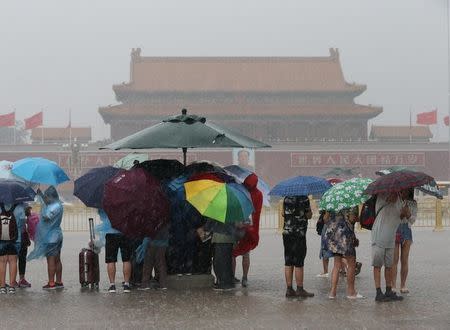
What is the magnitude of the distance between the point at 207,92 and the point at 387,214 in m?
34.8

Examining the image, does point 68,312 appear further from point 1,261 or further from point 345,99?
point 345,99

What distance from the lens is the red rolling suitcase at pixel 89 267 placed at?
7.74m

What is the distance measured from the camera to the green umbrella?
677 cm

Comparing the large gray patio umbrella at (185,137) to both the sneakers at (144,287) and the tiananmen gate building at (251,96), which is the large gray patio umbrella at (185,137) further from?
the tiananmen gate building at (251,96)

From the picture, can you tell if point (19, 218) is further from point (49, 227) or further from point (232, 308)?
point (232, 308)

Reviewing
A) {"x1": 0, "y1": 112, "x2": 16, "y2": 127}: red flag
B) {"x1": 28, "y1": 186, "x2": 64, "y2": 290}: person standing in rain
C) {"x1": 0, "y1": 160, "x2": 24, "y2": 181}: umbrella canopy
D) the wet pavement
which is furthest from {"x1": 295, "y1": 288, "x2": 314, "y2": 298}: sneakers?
{"x1": 0, "y1": 112, "x2": 16, "y2": 127}: red flag

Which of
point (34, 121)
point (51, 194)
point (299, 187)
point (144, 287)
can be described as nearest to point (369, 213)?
point (299, 187)

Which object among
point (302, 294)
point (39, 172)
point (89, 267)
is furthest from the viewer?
point (89, 267)

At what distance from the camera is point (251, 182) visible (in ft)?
24.8

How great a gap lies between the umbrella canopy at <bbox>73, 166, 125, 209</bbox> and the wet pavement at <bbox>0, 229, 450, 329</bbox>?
887mm

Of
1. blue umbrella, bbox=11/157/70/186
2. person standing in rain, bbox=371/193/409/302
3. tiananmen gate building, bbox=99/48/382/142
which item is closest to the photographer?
person standing in rain, bbox=371/193/409/302

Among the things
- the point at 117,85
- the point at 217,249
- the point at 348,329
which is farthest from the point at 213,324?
the point at 117,85

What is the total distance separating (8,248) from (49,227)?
0.46 m

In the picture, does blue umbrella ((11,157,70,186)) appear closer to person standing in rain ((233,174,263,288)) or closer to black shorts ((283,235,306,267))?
person standing in rain ((233,174,263,288))
